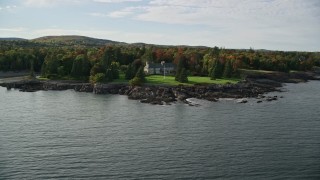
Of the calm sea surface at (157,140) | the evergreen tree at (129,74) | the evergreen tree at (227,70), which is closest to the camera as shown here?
the calm sea surface at (157,140)

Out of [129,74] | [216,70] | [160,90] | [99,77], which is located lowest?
[160,90]

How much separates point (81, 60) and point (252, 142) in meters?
62.8

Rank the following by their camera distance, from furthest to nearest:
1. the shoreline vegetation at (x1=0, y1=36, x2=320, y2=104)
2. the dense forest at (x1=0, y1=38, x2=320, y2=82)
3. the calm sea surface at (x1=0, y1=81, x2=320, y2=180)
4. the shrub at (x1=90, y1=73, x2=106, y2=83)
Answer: the dense forest at (x1=0, y1=38, x2=320, y2=82), the shrub at (x1=90, y1=73, x2=106, y2=83), the shoreline vegetation at (x1=0, y1=36, x2=320, y2=104), the calm sea surface at (x1=0, y1=81, x2=320, y2=180)

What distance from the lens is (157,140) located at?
45.1 meters

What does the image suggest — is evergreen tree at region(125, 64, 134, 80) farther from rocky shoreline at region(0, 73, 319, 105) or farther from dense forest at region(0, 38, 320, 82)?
rocky shoreline at region(0, 73, 319, 105)

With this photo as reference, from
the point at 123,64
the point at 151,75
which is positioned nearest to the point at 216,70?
the point at 151,75

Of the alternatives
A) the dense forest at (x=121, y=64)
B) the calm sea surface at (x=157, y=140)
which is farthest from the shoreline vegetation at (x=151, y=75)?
the calm sea surface at (x=157, y=140)

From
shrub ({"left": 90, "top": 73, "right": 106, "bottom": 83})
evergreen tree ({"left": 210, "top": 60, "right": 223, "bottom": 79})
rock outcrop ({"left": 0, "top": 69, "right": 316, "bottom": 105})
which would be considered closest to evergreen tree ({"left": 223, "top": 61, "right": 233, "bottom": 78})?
evergreen tree ({"left": 210, "top": 60, "right": 223, "bottom": 79})

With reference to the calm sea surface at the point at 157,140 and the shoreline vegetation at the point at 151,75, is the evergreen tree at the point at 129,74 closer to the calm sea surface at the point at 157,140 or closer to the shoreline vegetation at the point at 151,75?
the shoreline vegetation at the point at 151,75

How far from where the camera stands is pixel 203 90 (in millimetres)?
82688

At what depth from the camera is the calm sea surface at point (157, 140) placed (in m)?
35.2

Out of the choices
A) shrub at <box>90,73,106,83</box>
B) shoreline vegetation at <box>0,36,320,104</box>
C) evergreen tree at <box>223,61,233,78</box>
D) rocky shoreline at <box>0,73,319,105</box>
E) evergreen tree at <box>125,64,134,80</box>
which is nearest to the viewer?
rocky shoreline at <box>0,73,319,105</box>

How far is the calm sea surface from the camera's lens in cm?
3522

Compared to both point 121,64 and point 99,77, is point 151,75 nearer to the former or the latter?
point 121,64
